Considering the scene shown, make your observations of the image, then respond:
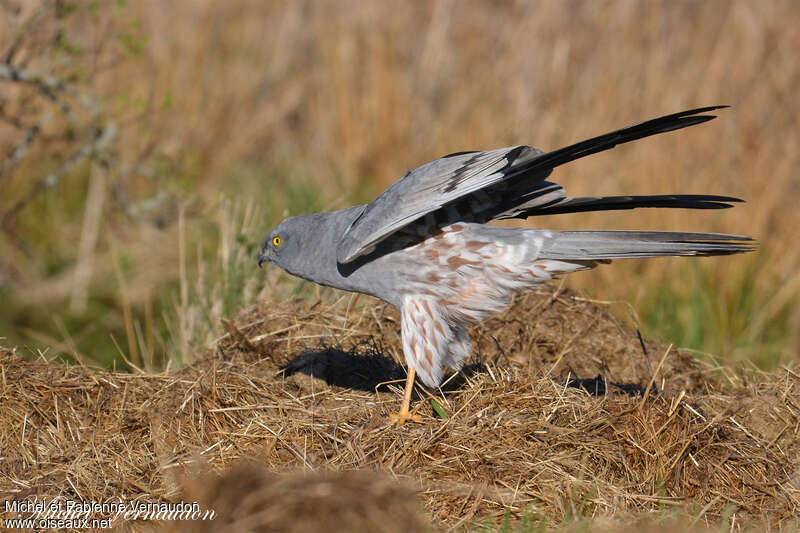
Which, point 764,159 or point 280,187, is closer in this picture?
point 764,159

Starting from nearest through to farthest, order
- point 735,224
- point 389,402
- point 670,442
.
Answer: point 670,442, point 389,402, point 735,224

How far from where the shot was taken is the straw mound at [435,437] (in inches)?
123

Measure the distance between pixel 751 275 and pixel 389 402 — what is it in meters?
4.34

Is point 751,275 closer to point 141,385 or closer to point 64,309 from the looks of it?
point 141,385

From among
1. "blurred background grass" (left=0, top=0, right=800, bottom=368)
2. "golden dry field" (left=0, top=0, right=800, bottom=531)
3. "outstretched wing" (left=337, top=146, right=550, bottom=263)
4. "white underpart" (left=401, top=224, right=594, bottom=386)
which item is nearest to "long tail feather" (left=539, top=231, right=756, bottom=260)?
"white underpart" (left=401, top=224, right=594, bottom=386)

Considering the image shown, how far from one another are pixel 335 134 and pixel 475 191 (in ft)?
18.2

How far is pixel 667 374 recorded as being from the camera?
14.6ft

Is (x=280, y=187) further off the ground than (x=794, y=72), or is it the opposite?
(x=794, y=72)

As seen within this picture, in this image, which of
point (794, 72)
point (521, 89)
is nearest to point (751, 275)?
point (794, 72)

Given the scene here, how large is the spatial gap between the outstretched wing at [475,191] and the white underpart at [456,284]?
7.0 inches

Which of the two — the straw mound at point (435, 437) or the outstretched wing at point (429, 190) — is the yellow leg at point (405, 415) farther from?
the outstretched wing at point (429, 190)

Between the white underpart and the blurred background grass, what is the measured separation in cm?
176

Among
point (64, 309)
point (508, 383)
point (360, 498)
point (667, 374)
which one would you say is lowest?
point (64, 309)

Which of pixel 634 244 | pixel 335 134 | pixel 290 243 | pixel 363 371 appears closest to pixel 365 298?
pixel 363 371
